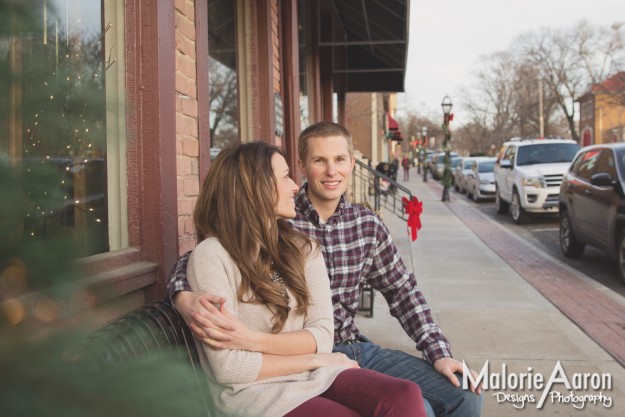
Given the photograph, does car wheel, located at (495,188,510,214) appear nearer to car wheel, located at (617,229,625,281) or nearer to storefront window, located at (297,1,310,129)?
storefront window, located at (297,1,310,129)

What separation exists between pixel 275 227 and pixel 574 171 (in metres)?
8.33

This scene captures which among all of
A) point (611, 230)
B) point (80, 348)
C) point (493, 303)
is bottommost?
point (493, 303)

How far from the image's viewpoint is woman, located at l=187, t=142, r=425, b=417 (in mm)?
1953

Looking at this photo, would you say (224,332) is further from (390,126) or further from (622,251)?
(390,126)

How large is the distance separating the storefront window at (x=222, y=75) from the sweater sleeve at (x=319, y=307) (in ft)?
7.80

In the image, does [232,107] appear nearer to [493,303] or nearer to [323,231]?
[323,231]

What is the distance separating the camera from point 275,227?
2.24m

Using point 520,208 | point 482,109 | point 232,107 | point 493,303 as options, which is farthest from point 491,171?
point 482,109

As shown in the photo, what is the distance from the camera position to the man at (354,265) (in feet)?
8.24

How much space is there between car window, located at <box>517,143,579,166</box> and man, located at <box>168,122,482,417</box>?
12811mm

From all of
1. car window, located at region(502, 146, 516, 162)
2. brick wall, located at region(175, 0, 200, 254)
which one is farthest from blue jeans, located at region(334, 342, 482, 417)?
car window, located at region(502, 146, 516, 162)

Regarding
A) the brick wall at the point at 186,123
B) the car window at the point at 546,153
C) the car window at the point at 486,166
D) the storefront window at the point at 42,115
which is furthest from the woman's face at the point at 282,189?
the car window at the point at 486,166

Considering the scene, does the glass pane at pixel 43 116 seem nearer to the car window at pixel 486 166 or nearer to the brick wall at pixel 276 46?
the brick wall at pixel 276 46

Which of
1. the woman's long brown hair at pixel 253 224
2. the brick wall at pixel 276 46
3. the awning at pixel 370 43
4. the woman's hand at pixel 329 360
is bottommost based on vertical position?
the woman's hand at pixel 329 360
